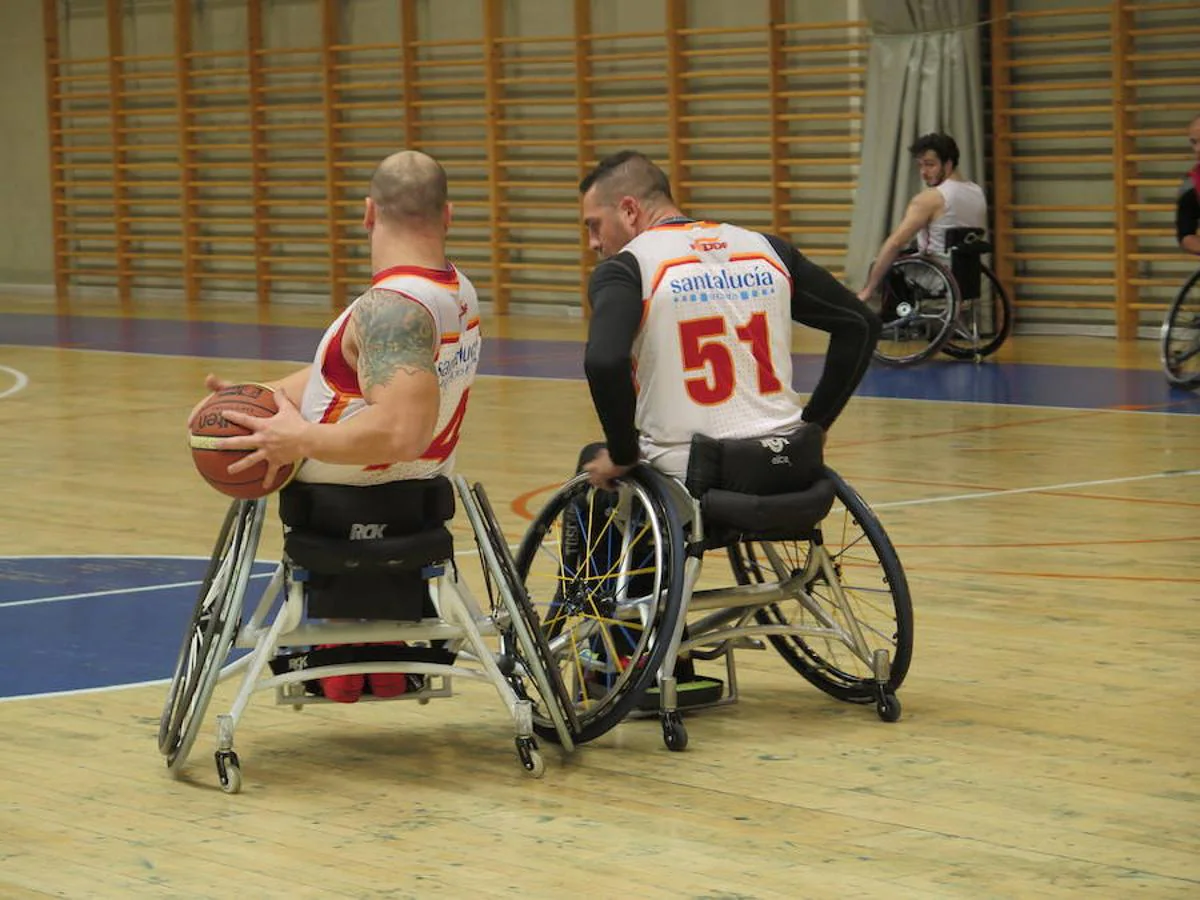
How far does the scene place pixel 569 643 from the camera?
452 centimetres

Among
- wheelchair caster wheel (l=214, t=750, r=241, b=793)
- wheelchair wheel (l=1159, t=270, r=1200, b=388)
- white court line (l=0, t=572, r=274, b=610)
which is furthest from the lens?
wheelchair wheel (l=1159, t=270, r=1200, b=388)

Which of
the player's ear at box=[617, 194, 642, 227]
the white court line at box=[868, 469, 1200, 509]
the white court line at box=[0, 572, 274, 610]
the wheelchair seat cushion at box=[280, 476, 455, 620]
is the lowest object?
the white court line at box=[868, 469, 1200, 509]

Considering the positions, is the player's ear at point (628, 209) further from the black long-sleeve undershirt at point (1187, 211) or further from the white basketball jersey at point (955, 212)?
the white basketball jersey at point (955, 212)

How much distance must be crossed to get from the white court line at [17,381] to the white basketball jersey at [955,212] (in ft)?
16.9

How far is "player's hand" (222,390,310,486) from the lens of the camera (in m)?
3.88

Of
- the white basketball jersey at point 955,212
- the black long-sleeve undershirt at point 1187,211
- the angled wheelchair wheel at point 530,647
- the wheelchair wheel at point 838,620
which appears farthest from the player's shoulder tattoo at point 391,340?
the white basketball jersey at point 955,212

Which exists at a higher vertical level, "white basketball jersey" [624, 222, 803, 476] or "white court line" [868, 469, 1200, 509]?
"white basketball jersey" [624, 222, 803, 476]

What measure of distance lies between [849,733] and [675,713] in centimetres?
38

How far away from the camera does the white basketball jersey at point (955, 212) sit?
12.3 meters

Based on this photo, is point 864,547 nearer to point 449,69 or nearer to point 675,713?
point 675,713

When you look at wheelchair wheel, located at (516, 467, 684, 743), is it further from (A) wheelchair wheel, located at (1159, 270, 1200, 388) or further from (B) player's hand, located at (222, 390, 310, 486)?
(A) wheelchair wheel, located at (1159, 270, 1200, 388)

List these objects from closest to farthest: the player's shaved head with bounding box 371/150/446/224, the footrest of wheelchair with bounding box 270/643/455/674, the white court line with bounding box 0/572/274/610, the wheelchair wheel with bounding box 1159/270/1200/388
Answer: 1. the player's shaved head with bounding box 371/150/446/224
2. the footrest of wheelchair with bounding box 270/643/455/674
3. the white court line with bounding box 0/572/274/610
4. the wheelchair wheel with bounding box 1159/270/1200/388

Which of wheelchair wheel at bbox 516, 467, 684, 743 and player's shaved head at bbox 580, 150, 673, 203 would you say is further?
player's shaved head at bbox 580, 150, 673, 203

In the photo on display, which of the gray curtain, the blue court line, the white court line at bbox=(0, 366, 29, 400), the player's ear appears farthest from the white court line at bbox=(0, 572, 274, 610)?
the gray curtain
